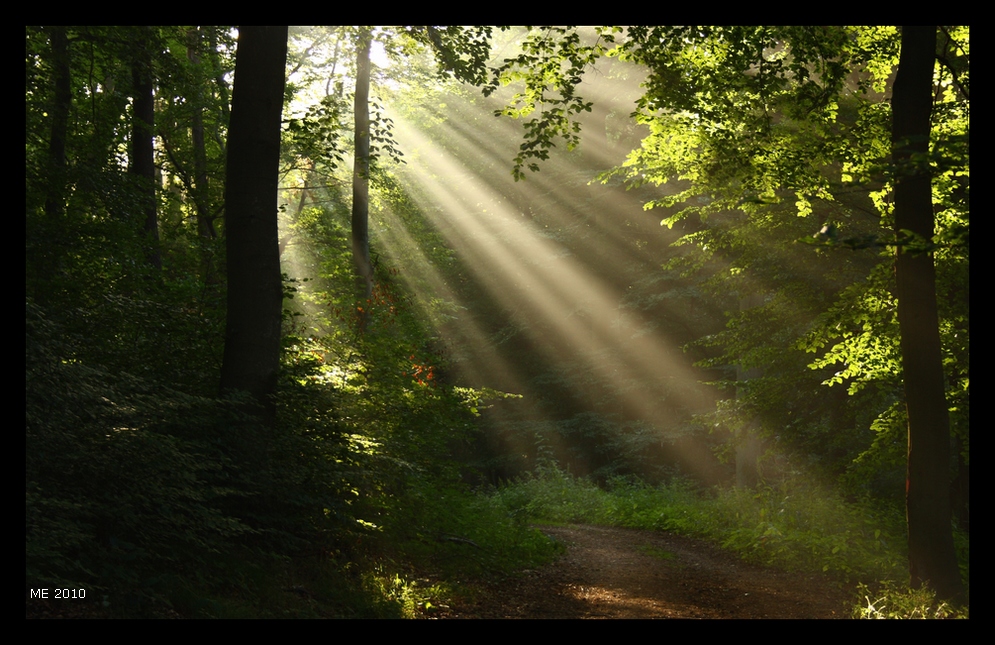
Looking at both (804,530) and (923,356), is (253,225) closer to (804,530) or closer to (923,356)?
(923,356)

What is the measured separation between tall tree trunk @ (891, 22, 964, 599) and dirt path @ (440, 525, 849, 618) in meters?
1.18

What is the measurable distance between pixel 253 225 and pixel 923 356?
24.3 ft

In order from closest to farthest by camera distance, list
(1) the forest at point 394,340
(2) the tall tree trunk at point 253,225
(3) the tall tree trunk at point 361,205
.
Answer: (1) the forest at point 394,340, (2) the tall tree trunk at point 253,225, (3) the tall tree trunk at point 361,205

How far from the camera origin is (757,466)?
1734 centimetres

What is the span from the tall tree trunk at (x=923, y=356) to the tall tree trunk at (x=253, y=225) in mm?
6860

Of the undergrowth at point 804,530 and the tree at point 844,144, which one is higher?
the tree at point 844,144

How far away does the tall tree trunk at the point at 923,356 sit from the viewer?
7.61m

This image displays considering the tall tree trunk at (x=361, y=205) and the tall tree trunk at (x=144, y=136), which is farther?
the tall tree trunk at (x=361, y=205)

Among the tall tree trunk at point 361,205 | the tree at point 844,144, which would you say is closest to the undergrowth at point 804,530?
the tree at point 844,144

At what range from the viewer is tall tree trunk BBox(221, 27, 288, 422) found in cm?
807

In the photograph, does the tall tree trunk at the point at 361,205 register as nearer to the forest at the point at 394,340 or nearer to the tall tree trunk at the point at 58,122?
the forest at the point at 394,340

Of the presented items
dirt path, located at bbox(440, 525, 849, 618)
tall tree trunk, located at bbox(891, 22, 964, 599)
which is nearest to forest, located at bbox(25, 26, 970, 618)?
tall tree trunk, located at bbox(891, 22, 964, 599)
